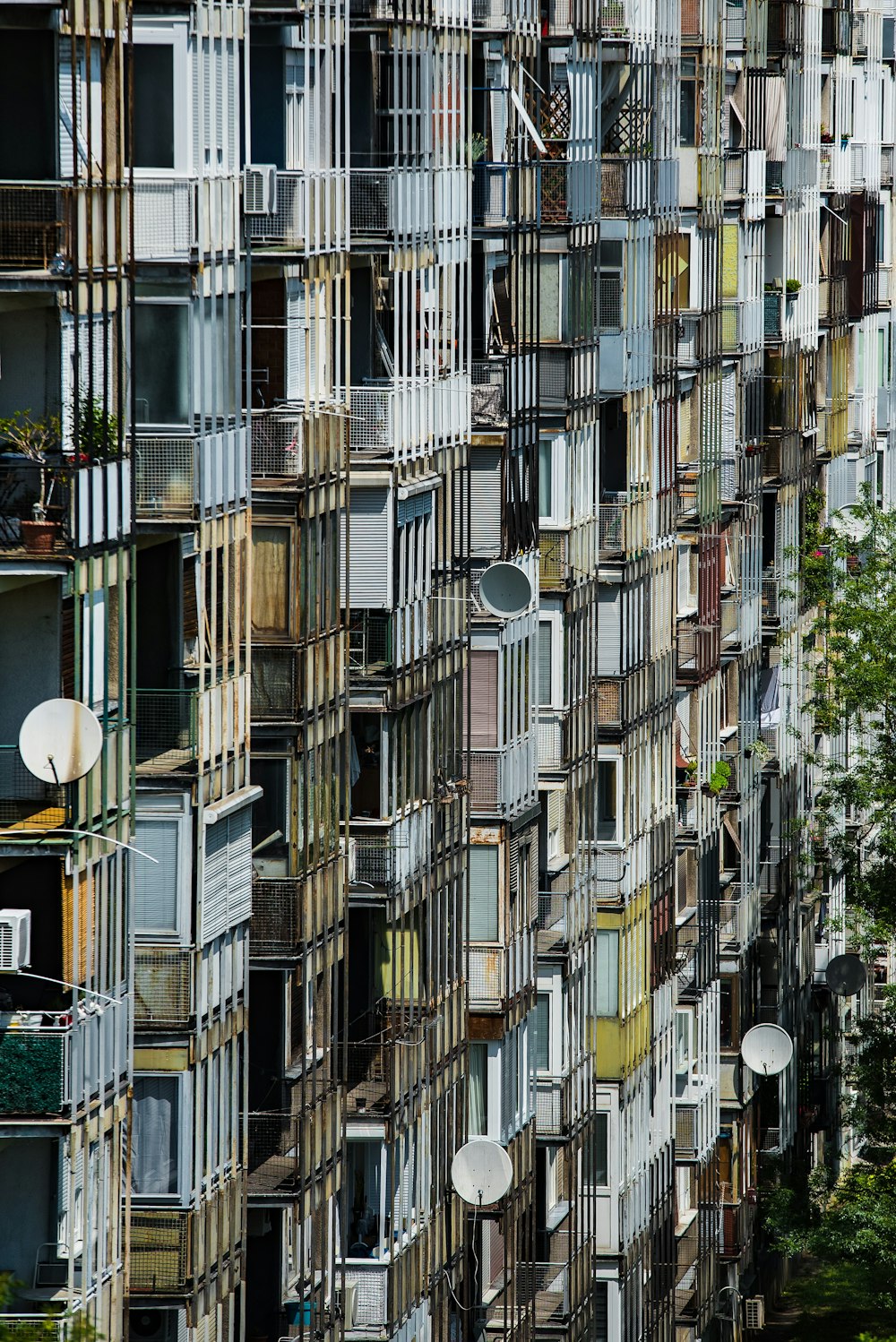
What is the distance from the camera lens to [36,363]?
4200cm

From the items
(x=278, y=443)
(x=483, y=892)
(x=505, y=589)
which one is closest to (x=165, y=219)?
(x=278, y=443)

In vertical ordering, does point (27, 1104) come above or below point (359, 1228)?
above

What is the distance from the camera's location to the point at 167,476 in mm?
46906

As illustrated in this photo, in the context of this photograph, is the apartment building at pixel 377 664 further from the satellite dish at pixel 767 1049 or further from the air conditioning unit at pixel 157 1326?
the satellite dish at pixel 767 1049

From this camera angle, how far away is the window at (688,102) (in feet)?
290

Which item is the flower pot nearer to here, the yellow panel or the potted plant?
the potted plant

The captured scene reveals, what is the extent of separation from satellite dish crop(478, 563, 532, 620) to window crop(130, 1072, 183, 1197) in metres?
15.4

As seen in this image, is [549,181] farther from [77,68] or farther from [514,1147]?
[77,68]

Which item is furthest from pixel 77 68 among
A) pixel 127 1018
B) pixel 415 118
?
pixel 415 118

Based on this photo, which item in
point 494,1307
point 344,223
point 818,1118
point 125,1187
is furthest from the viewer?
point 818,1118

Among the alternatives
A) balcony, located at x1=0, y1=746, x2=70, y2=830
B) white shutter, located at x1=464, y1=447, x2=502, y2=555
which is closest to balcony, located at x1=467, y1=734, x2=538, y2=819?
white shutter, located at x1=464, y1=447, x2=502, y2=555

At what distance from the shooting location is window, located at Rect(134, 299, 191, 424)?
4678cm

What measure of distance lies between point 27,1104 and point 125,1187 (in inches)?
121

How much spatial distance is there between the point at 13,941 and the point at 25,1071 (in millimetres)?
1414
